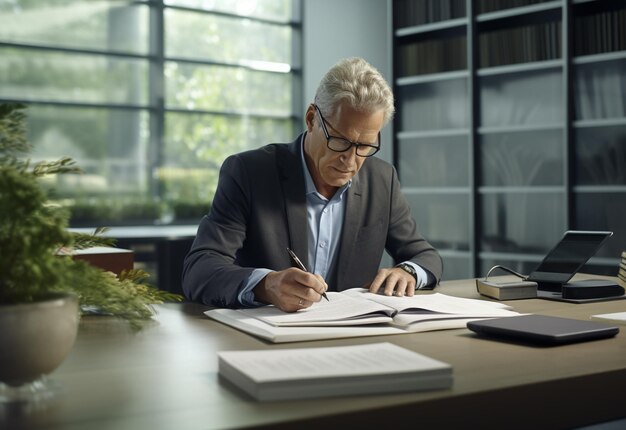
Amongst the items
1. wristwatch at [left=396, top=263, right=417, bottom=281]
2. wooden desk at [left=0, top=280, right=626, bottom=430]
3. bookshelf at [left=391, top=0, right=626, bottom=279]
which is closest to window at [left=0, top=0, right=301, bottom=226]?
bookshelf at [left=391, top=0, right=626, bottom=279]

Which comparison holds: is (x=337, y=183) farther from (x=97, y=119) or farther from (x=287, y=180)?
(x=97, y=119)

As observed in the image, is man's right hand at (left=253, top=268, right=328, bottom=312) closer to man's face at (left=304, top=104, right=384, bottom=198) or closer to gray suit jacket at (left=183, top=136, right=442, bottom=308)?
gray suit jacket at (left=183, top=136, right=442, bottom=308)

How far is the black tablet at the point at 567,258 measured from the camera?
2035mm

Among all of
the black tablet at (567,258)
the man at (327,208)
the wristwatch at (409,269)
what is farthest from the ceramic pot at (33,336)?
the black tablet at (567,258)

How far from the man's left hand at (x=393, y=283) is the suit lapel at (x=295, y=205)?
353 mm

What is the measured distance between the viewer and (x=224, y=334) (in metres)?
1.46

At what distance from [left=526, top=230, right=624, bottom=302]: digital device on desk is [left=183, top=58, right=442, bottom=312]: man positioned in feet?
1.09

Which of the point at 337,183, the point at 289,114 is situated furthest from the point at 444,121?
the point at 337,183

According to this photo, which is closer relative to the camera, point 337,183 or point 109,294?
point 109,294

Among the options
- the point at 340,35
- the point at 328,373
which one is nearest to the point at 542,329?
the point at 328,373

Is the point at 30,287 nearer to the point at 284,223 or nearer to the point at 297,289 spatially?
the point at 297,289

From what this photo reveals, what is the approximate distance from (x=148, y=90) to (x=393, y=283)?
4290 millimetres

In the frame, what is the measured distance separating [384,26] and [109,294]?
6.13m

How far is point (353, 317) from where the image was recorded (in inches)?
60.2
